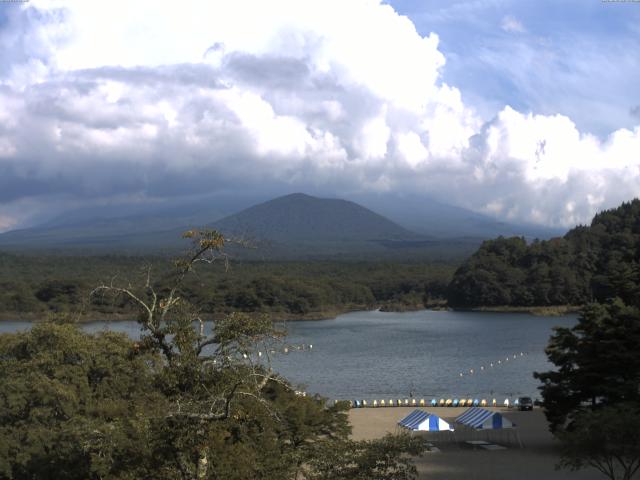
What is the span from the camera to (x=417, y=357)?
35.7m

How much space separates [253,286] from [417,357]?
85.9ft

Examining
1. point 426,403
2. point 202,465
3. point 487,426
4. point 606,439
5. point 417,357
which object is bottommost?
point 426,403

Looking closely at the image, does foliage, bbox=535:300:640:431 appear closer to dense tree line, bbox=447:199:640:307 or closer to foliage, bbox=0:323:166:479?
foliage, bbox=0:323:166:479

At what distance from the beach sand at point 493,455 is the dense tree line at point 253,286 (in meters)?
24.1

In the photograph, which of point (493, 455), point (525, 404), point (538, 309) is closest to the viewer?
point (493, 455)

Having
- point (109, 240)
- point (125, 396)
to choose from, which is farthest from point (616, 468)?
point (109, 240)

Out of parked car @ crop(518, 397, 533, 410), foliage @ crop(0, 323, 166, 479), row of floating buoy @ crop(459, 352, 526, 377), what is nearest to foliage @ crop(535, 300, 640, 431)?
parked car @ crop(518, 397, 533, 410)

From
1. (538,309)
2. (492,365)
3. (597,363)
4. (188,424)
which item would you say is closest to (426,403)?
(597,363)

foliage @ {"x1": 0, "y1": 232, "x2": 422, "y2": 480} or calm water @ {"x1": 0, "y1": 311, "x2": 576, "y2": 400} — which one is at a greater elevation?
foliage @ {"x1": 0, "y1": 232, "x2": 422, "y2": 480}

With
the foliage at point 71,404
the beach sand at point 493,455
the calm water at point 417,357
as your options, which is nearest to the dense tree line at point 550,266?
the calm water at point 417,357

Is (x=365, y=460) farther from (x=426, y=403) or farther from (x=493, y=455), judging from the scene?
(x=426, y=403)

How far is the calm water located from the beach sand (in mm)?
3224

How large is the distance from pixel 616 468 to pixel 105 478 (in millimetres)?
9822

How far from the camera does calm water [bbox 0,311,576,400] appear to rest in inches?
1108
